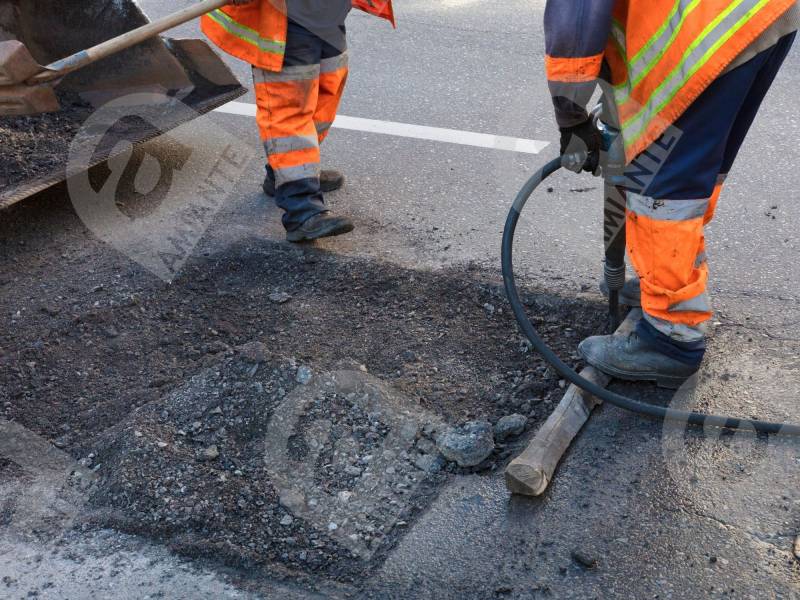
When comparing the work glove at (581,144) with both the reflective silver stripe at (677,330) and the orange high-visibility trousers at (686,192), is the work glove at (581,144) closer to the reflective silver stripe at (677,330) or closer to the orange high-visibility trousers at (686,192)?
the orange high-visibility trousers at (686,192)

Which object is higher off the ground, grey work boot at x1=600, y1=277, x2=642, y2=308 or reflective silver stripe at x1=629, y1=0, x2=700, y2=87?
reflective silver stripe at x1=629, y1=0, x2=700, y2=87

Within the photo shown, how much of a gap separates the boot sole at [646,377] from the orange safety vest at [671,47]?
0.68 m

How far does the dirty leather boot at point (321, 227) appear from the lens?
3648 mm

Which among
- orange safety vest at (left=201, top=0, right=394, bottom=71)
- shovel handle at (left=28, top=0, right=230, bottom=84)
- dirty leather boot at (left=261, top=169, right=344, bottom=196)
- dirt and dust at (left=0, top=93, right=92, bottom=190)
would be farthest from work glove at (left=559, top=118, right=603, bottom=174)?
dirt and dust at (left=0, top=93, right=92, bottom=190)

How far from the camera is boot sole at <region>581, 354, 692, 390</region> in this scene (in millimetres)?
2801

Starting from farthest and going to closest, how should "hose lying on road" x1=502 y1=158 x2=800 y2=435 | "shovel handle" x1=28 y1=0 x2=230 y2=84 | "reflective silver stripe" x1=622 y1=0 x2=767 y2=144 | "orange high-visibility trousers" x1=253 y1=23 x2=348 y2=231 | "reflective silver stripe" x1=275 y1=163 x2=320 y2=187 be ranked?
"reflective silver stripe" x1=275 y1=163 x2=320 y2=187 → "orange high-visibility trousers" x1=253 y1=23 x2=348 y2=231 → "shovel handle" x1=28 y1=0 x2=230 y2=84 → "hose lying on road" x1=502 y1=158 x2=800 y2=435 → "reflective silver stripe" x1=622 y1=0 x2=767 y2=144

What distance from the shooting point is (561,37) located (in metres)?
2.37

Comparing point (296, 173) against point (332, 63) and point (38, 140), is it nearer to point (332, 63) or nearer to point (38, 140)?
point (332, 63)

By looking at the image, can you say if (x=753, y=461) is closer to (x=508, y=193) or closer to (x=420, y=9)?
(x=508, y=193)

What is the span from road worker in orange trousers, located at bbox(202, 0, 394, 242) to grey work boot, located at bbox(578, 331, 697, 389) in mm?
1302

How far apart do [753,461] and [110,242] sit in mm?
2642

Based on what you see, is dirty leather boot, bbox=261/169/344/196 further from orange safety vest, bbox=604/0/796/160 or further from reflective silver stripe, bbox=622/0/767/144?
reflective silver stripe, bbox=622/0/767/144

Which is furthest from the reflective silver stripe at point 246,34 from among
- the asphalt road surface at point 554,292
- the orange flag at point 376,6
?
the asphalt road surface at point 554,292

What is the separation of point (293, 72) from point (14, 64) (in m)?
1.05
